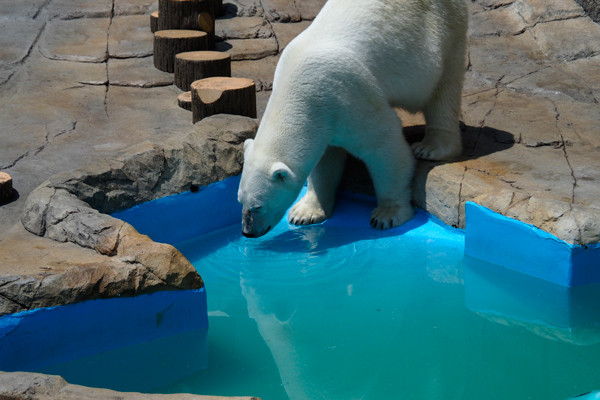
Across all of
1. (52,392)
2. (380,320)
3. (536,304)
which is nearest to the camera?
(52,392)

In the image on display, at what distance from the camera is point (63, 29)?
304 inches

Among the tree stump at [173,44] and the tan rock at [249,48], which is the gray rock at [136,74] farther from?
the tan rock at [249,48]

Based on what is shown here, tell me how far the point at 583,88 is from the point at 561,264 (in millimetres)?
2634

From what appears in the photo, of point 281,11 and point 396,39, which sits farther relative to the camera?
point 281,11

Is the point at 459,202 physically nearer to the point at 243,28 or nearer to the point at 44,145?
the point at 44,145

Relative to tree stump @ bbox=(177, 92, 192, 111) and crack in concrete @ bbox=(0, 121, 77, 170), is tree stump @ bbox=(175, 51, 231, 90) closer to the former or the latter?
tree stump @ bbox=(177, 92, 192, 111)

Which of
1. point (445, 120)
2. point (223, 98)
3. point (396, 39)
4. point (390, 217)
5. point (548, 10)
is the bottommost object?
point (390, 217)

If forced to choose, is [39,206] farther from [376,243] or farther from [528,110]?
[528,110]

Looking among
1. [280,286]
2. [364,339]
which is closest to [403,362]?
[364,339]

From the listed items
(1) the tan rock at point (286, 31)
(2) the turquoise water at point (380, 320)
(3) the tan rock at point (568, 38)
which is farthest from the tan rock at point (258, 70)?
(3) the tan rock at point (568, 38)

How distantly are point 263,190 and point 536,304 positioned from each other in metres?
1.54

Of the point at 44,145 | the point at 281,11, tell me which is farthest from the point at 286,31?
the point at 44,145

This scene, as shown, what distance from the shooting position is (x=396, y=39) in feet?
14.8

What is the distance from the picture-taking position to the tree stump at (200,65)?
636 centimetres
